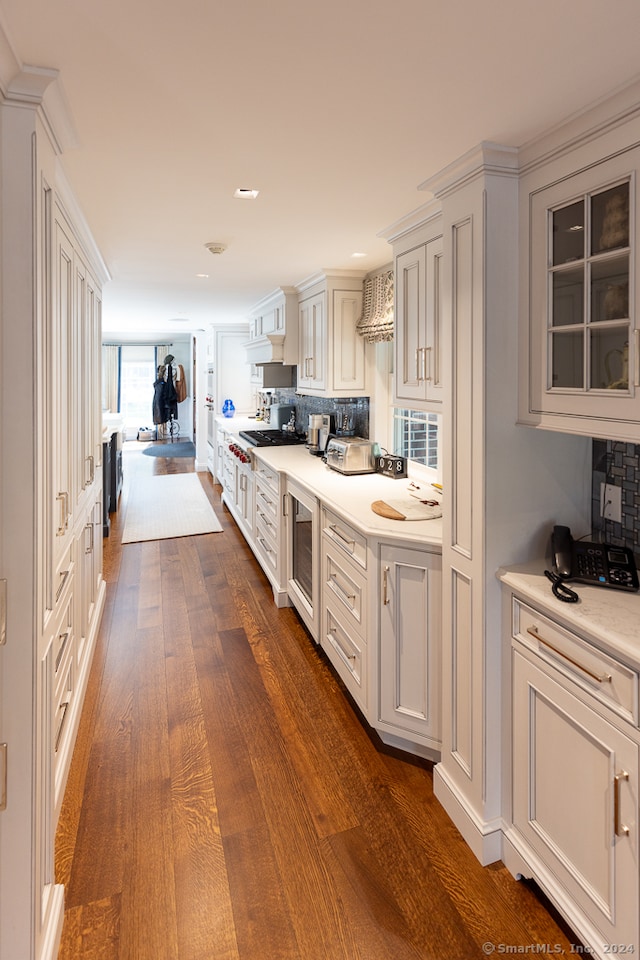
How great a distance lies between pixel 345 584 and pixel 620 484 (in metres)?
1.28

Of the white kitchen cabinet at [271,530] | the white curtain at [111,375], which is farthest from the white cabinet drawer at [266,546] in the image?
the white curtain at [111,375]

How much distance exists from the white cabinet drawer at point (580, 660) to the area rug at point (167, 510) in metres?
4.29

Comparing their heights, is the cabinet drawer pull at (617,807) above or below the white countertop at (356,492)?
below

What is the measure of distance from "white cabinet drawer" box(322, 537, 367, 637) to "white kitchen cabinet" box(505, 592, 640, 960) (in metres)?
0.79

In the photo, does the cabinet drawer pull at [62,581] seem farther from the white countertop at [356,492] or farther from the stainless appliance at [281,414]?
the stainless appliance at [281,414]

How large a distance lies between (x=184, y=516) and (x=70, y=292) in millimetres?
4124

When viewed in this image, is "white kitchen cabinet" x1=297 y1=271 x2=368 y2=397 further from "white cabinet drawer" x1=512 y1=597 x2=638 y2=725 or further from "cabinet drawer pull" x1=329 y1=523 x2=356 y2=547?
"white cabinet drawer" x1=512 y1=597 x2=638 y2=725

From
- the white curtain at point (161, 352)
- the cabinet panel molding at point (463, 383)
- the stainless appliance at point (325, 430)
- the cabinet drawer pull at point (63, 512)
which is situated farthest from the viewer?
the white curtain at point (161, 352)

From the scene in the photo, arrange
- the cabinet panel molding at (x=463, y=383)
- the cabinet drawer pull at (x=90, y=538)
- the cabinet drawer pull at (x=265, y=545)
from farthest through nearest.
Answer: the cabinet drawer pull at (x=265, y=545) → the cabinet drawer pull at (x=90, y=538) → the cabinet panel molding at (x=463, y=383)

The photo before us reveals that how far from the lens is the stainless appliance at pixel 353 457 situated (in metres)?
3.48

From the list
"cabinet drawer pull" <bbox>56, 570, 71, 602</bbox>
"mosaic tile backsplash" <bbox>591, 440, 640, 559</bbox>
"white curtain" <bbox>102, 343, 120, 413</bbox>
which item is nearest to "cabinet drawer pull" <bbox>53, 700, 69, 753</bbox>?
"cabinet drawer pull" <bbox>56, 570, 71, 602</bbox>

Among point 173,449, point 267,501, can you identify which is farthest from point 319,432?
point 173,449

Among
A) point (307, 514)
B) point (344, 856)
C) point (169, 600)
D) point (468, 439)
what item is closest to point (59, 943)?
point (344, 856)

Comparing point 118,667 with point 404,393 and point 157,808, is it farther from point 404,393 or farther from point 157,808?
point 404,393
